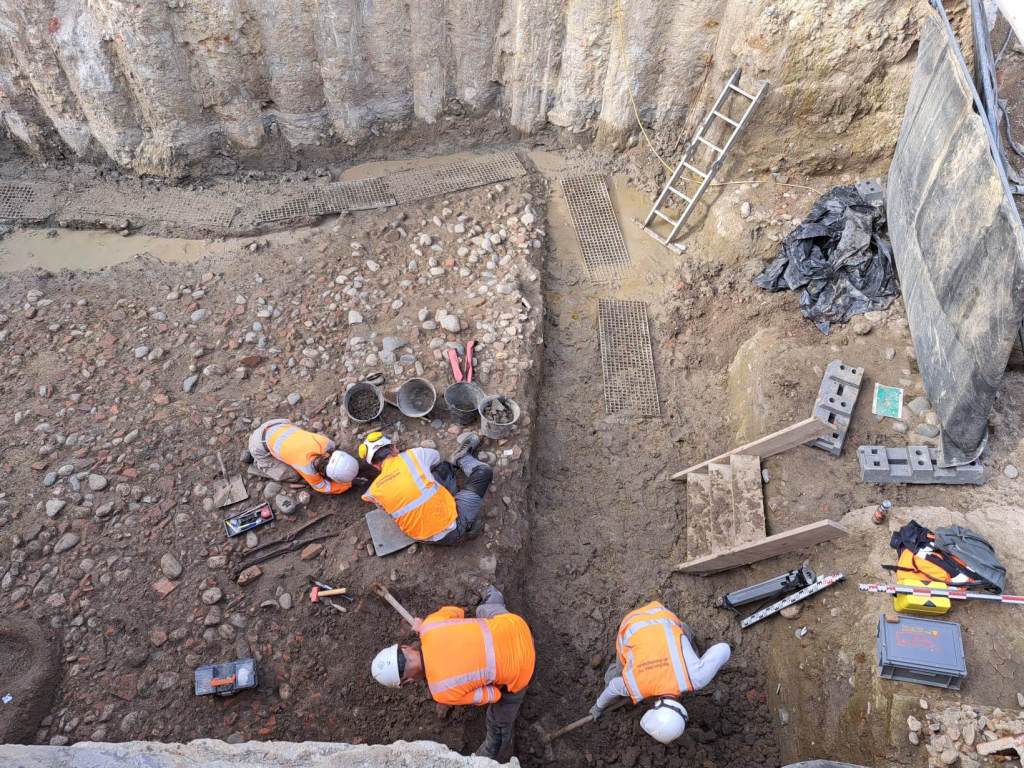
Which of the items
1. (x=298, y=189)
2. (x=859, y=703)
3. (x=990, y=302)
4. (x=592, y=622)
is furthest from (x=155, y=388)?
(x=990, y=302)

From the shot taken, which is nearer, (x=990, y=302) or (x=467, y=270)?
(x=990, y=302)

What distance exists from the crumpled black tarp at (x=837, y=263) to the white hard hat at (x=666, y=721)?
10.0ft

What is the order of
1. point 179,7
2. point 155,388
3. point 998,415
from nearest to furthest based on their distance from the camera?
1. point 998,415
2. point 155,388
3. point 179,7

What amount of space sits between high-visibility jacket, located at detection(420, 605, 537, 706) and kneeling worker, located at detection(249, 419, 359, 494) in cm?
109

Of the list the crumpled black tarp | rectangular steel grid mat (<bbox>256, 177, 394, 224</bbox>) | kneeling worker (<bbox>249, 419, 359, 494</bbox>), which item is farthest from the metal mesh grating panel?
the crumpled black tarp

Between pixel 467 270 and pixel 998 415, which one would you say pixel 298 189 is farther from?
pixel 998 415

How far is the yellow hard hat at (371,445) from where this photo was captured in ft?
14.0

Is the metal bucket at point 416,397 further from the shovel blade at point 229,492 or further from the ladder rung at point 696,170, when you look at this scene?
the ladder rung at point 696,170

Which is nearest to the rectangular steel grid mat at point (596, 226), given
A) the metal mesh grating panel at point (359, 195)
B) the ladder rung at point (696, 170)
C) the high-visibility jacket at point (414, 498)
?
the ladder rung at point (696, 170)

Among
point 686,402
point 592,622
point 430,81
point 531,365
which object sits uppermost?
point 430,81

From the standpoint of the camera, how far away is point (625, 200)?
6.59 meters

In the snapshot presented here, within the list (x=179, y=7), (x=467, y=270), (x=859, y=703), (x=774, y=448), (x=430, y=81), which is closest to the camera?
(x=859, y=703)

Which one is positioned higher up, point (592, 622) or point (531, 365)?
point (531, 365)

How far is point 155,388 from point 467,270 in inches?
101
